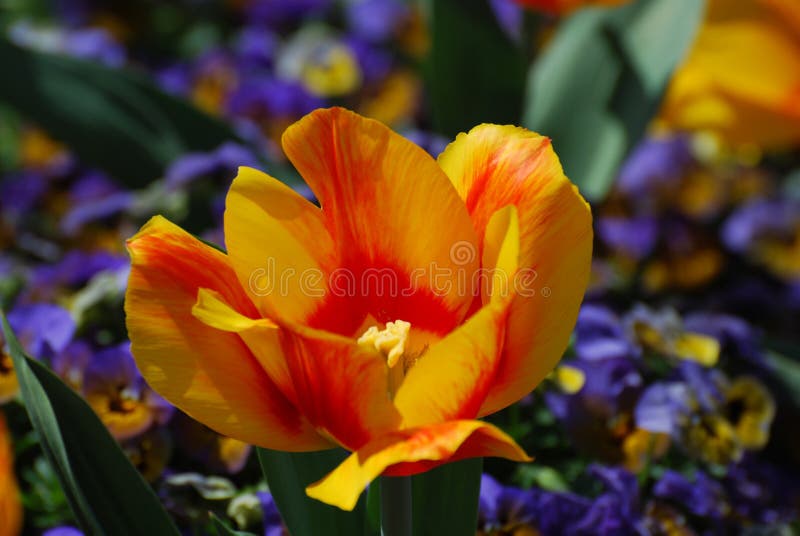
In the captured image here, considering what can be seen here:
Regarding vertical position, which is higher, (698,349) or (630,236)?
(698,349)

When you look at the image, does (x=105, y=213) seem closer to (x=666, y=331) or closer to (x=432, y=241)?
(x=666, y=331)

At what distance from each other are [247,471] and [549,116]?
616 mm

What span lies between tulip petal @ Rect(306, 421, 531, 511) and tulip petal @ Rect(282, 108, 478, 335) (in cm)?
9

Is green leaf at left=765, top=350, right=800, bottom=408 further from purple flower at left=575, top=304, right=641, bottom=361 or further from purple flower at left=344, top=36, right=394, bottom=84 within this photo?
purple flower at left=344, top=36, right=394, bottom=84

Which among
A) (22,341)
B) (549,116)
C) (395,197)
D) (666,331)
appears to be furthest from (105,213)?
(395,197)

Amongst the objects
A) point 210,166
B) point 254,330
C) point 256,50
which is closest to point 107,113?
point 210,166

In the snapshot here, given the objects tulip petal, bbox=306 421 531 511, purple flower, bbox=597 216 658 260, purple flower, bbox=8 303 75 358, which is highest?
tulip petal, bbox=306 421 531 511

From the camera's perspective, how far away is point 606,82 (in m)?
1.20

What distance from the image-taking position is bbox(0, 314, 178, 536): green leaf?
54 centimetres

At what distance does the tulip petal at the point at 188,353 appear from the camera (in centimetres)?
48

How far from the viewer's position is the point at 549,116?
1228mm

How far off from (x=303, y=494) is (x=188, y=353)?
137 mm

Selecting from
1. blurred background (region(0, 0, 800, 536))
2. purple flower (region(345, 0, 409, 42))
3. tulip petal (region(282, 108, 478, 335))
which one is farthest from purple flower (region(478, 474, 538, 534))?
purple flower (region(345, 0, 409, 42))

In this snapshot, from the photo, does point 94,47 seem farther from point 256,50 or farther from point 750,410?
point 750,410
